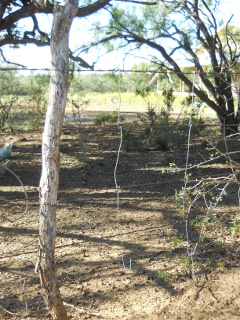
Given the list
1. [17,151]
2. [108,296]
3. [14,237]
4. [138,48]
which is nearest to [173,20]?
[138,48]

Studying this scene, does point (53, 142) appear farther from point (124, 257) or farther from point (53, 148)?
point (124, 257)

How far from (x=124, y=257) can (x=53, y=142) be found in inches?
65.6

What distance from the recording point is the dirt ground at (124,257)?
333cm

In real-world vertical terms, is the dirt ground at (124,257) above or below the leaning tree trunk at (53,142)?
below

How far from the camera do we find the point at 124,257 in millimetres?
3953

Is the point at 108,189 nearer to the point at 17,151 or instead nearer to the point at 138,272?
the point at 138,272

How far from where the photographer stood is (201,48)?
926 centimetres

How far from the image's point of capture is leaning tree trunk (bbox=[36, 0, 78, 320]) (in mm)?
2627

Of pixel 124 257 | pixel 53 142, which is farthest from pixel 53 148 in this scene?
pixel 124 257

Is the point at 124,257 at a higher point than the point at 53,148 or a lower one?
lower

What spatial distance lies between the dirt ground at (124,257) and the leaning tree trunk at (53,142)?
24 cm

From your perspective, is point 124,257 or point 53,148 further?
point 124,257

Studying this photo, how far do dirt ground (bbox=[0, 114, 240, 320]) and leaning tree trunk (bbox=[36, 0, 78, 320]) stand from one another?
24cm

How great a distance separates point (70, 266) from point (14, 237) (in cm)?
86
